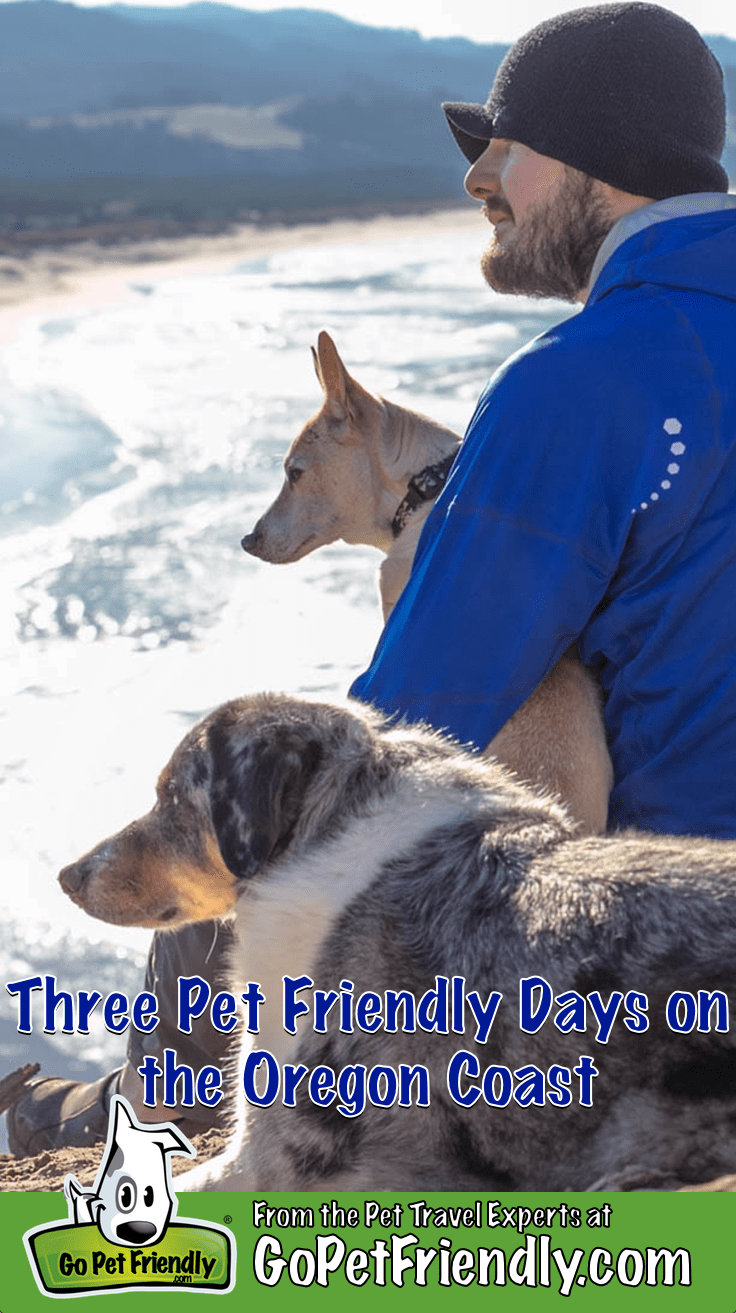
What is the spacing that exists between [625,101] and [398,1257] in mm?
2542

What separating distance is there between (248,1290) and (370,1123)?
32cm

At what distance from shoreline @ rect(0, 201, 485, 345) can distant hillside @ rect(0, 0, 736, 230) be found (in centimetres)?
462

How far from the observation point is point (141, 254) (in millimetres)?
54312

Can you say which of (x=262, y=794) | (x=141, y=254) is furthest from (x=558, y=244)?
(x=141, y=254)

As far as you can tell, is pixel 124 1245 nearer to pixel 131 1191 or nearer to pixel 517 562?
pixel 131 1191

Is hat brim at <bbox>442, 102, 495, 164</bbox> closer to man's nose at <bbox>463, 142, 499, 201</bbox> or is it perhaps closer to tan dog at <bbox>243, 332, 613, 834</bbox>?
man's nose at <bbox>463, 142, 499, 201</bbox>

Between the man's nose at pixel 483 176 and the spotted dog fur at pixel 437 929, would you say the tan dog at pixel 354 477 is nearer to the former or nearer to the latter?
the man's nose at pixel 483 176

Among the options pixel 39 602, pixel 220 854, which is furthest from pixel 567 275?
pixel 39 602

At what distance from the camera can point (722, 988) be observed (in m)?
2.24

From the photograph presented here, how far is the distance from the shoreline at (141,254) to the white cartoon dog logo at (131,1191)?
1253 inches

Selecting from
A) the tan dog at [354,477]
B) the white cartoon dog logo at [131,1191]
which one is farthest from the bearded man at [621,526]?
the tan dog at [354,477]

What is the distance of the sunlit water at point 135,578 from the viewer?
8.34m

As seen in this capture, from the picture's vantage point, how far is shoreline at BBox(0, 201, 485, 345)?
4141cm

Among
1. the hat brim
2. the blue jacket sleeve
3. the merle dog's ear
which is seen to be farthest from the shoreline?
the merle dog's ear
